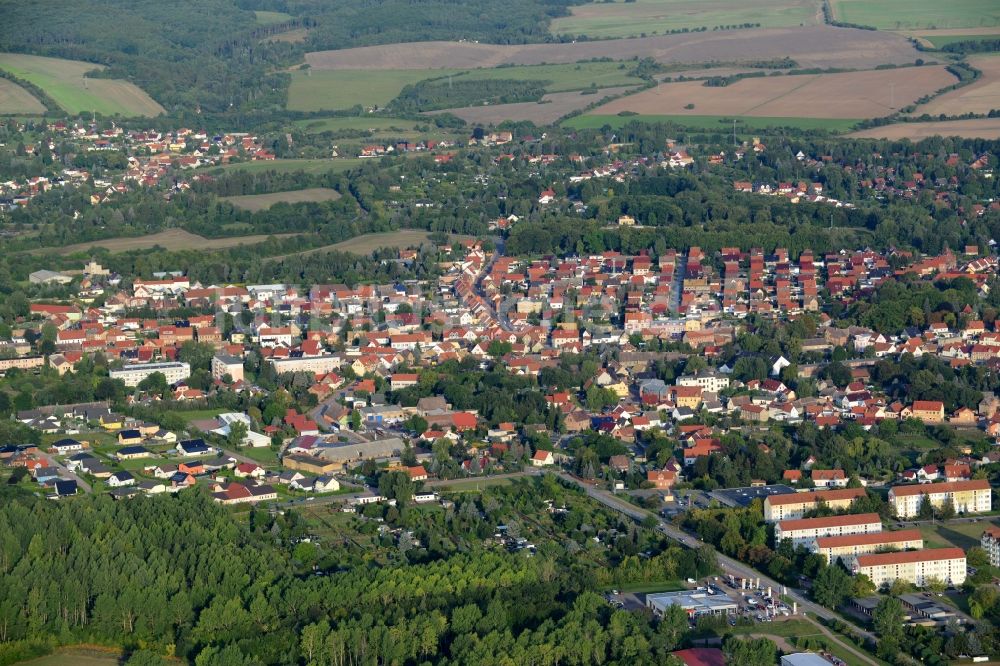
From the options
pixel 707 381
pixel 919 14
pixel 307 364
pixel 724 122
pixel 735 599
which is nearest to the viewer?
pixel 735 599

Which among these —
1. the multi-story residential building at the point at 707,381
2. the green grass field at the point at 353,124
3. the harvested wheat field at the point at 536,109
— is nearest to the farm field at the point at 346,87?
the green grass field at the point at 353,124

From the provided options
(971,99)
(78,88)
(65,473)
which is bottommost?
(971,99)

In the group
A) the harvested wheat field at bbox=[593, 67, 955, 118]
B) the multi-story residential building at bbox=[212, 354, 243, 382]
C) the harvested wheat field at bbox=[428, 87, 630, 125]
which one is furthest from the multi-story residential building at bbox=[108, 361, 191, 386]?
the harvested wheat field at bbox=[593, 67, 955, 118]

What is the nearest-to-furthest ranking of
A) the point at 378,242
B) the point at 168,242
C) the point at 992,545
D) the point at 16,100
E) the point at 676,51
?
the point at 992,545, the point at 378,242, the point at 168,242, the point at 16,100, the point at 676,51

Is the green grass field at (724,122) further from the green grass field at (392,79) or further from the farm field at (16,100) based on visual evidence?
the farm field at (16,100)

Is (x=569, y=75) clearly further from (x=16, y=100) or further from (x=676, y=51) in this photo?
(x=16, y=100)

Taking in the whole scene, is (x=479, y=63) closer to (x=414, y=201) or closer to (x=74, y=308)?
(x=414, y=201)

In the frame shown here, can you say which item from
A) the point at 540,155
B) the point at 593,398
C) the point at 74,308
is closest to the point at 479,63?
the point at 540,155

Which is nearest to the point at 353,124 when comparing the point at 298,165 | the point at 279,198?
the point at 298,165
